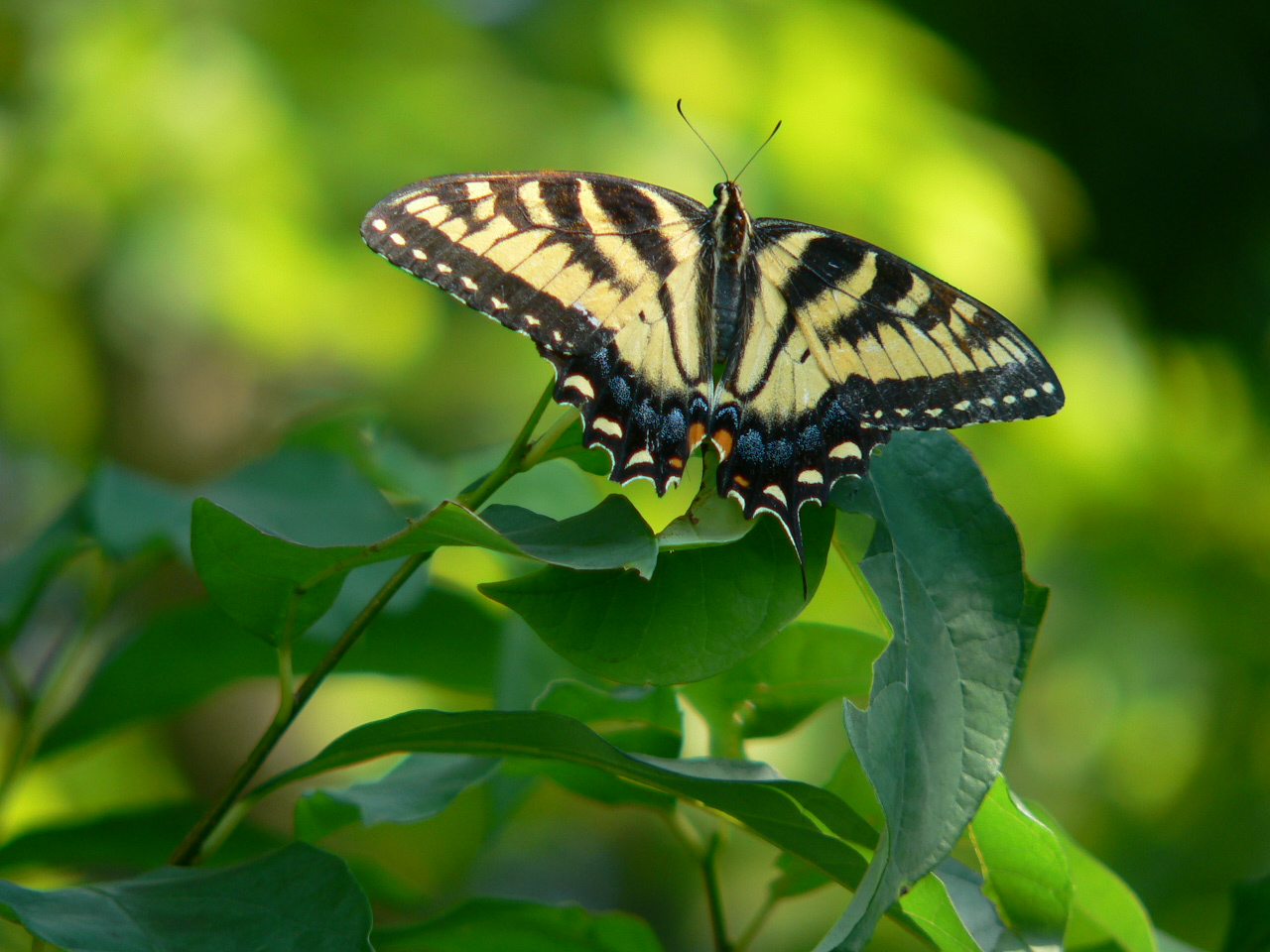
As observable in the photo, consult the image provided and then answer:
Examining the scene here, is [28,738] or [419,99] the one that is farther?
[419,99]

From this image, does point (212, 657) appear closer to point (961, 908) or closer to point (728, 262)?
point (728, 262)

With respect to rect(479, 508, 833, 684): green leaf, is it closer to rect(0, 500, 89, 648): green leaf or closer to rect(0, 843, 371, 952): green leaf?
rect(0, 843, 371, 952): green leaf

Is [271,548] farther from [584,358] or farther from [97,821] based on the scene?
[97,821]

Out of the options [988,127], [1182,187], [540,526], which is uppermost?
[1182,187]

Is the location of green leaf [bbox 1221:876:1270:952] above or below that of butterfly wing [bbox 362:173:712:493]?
below

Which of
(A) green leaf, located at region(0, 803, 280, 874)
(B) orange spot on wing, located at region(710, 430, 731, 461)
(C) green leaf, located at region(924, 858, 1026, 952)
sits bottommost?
(A) green leaf, located at region(0, 803, 280, 874)

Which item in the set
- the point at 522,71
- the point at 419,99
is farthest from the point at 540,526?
the point at 522,71

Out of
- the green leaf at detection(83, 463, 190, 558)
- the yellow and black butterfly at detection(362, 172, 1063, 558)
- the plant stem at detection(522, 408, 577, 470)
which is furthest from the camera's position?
the green leaf at detection(83, 463, 190, 558)

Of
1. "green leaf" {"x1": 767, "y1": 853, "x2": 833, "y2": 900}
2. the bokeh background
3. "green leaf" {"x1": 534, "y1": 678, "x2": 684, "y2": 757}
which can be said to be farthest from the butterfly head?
the bokeh background
